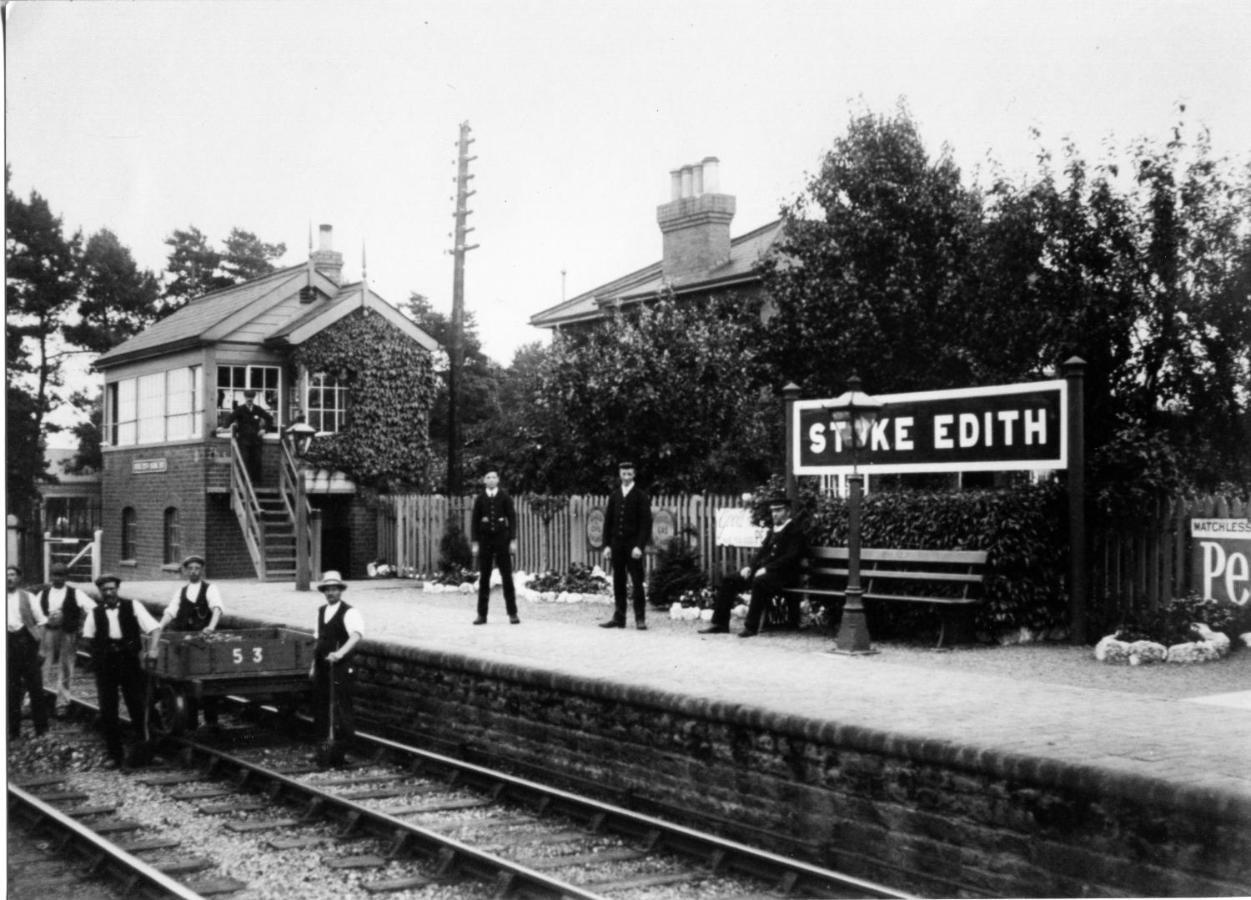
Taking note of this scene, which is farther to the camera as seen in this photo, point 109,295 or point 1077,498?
point 109,295

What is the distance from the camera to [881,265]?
65.5 ft

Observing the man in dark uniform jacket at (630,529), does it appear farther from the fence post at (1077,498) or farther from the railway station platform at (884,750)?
the fence post at (1077,498)

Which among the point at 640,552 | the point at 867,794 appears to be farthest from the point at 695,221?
the point at 867,794

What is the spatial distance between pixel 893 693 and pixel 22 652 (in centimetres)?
729

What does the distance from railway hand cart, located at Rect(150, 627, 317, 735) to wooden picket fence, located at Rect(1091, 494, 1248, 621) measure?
7.44m

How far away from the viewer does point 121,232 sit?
9.09 m

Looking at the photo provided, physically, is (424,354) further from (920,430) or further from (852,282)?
(920,430)

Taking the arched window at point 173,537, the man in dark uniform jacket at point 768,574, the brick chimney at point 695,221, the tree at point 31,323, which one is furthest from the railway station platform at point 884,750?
the brick chimney at point 695,221

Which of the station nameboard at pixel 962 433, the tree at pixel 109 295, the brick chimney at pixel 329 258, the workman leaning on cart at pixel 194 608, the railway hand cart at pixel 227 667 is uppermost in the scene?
the brick chimney at pixel 329 258

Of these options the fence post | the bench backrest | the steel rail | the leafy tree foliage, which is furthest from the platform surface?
the leafy tree foliage

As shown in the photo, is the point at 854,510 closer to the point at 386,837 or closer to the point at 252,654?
the point at 386,837

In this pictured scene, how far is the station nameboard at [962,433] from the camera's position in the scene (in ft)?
36.8

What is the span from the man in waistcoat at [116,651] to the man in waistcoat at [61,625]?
1.38 ft

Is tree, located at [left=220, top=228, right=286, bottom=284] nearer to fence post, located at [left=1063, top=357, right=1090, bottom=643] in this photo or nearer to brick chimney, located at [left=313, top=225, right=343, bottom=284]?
brick chimney, located at [left=313, top=225, right=343, bottom=284]
